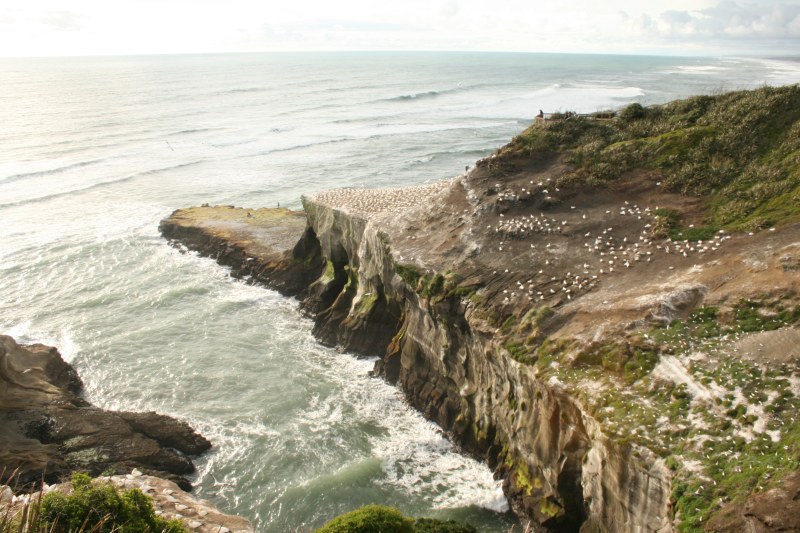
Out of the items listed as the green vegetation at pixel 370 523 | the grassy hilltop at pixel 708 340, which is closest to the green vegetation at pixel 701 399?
the grassy hilltop at pixel 708 340

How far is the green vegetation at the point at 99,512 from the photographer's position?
1240 cm

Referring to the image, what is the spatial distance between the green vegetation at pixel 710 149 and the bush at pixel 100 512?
19349 millimetres

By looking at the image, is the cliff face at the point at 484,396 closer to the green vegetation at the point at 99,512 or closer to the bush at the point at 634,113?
the green vegetation at the point at 99,512

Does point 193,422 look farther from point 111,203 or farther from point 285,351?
point 111,203

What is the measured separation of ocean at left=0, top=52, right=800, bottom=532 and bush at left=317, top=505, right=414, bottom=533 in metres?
6.70

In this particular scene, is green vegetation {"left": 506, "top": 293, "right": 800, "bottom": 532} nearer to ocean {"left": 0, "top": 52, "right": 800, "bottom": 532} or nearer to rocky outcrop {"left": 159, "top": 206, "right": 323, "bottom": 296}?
ocean {"left": 0, "top": 52, "right": 800, "bottom": 532}

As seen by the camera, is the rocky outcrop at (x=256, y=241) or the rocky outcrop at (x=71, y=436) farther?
the rocky outcrop at (x=256, y=241)

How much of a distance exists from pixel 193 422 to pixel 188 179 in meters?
46.0

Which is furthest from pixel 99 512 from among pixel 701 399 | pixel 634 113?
pixel 634 113

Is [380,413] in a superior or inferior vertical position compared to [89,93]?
inferior

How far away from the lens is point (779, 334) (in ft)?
48.5

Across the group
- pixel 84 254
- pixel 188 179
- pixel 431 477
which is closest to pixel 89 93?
pixel 188 179

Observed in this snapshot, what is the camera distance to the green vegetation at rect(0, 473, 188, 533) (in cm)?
1240

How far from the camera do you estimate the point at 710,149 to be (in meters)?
24.5
